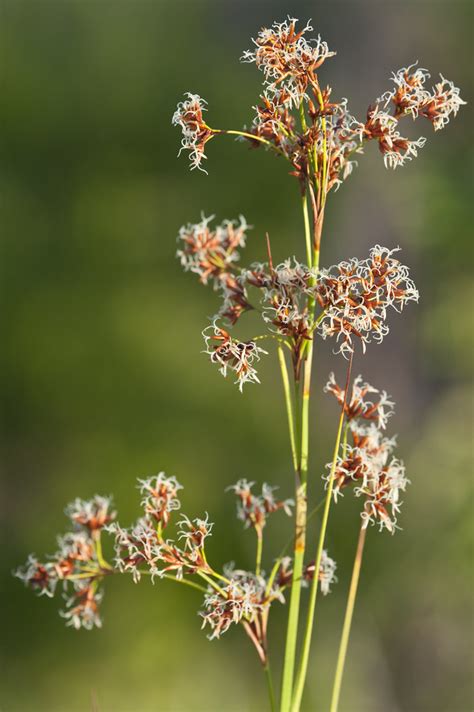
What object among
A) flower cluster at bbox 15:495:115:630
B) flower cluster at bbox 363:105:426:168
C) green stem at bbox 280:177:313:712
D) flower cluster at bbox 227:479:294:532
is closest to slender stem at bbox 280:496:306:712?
green stem at bbox 280:177:313:712

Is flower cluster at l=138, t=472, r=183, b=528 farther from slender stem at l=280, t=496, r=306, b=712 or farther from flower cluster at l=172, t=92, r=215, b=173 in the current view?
flower cluster at l=172, t=92, r=215, b=173

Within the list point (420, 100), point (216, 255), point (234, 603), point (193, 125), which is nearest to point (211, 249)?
point (216, 255)

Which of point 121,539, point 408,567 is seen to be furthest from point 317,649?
point 121,539

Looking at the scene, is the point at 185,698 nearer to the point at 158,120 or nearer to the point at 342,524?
the point at 342,524

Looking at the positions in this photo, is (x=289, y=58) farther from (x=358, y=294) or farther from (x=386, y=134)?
(x=358, y=294)

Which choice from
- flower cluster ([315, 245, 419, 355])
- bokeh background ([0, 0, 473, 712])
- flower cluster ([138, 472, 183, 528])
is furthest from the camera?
bokeh background ([0, 0, 473, 712])

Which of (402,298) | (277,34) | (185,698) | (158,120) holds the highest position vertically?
(158,120)
